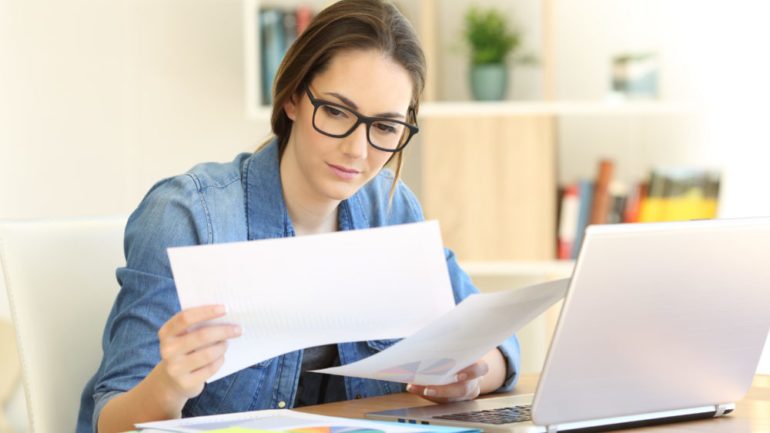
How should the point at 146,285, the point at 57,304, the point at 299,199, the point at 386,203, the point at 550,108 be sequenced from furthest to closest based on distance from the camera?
the point at 550,108 → the point at 386,203 → the point at 299,199 → the point at 57,304 → the point at 146,285

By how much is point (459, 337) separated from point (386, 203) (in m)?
0.60

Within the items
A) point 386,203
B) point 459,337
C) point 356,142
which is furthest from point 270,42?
point 459,337

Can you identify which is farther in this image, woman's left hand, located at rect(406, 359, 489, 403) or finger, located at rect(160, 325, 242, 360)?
woman's left hand, located at rect(406, 359, 489, 403)

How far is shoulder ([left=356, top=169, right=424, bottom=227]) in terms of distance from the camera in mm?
1775

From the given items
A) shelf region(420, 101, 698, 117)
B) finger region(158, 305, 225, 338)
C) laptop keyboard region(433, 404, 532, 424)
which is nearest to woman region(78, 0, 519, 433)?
laptop keyboard region(433, 404, 532, 424)

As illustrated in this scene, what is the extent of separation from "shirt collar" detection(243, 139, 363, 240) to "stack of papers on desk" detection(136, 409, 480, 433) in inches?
16.3

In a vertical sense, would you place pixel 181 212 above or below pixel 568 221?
above

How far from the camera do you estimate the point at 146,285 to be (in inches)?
54.1

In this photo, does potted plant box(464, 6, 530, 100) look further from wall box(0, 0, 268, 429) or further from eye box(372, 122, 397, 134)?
eye box(372, 122, 397, 134)

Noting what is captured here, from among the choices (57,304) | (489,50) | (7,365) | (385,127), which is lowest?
(7,365)

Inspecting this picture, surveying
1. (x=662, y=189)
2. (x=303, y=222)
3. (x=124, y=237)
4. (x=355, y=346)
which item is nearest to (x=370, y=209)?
(x=303, y=222)

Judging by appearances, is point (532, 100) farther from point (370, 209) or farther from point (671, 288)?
point (671, 288)

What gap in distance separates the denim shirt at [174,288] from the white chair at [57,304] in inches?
1.9

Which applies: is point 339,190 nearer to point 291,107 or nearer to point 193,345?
point 291,107
